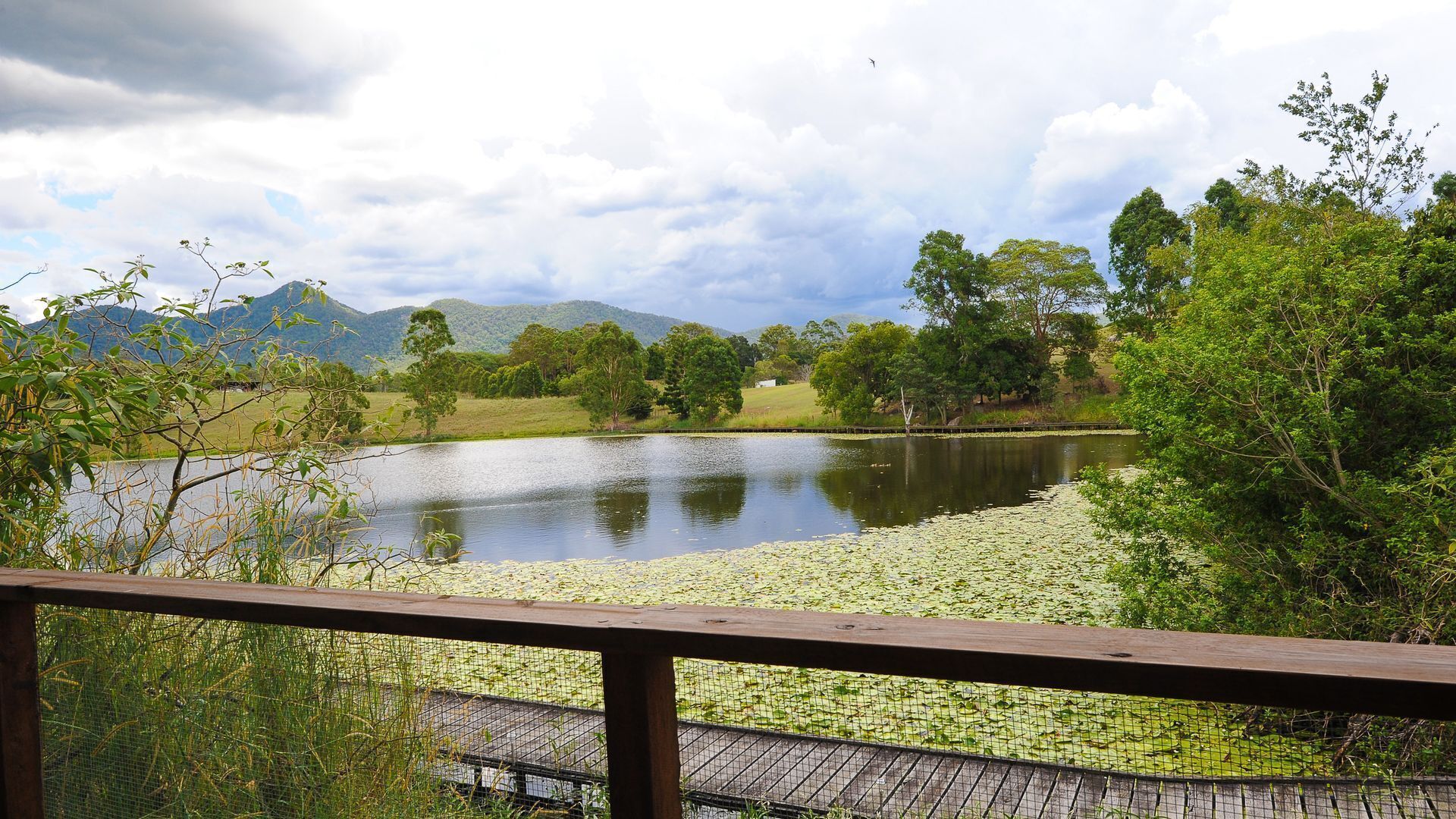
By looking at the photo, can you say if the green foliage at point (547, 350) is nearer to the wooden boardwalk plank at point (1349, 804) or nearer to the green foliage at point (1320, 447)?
the green foliage at point (1320, 447)

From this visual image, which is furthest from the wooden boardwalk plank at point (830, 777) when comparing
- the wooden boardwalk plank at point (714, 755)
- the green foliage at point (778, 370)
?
the green foliage at point (778, 370)

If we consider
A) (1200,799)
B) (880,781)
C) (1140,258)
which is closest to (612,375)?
(1140,258)

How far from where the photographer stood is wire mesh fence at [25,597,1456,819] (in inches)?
64.6

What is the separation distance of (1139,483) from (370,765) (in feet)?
19.4

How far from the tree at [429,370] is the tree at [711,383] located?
11910 millimetres

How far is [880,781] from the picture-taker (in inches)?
112

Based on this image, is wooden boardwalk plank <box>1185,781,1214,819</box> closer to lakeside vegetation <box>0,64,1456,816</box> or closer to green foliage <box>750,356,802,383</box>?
lakeside vegetation <box>0,64,1456,816</box>

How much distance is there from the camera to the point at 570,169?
146750 mm

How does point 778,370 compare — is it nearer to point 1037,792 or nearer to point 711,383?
point 711,383

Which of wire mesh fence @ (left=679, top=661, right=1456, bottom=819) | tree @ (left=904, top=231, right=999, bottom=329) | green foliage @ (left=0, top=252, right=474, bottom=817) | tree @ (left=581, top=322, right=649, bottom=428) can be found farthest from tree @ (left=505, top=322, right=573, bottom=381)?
green foliage @ (left=0, top=252, right=474, bottom=817)

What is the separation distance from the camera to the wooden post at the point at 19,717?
1.32 meters

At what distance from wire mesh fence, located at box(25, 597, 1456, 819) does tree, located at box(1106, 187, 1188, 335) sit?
30.0 m

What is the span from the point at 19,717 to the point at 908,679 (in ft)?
10.3

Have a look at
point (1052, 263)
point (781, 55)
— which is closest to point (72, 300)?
point (1052, 263)
